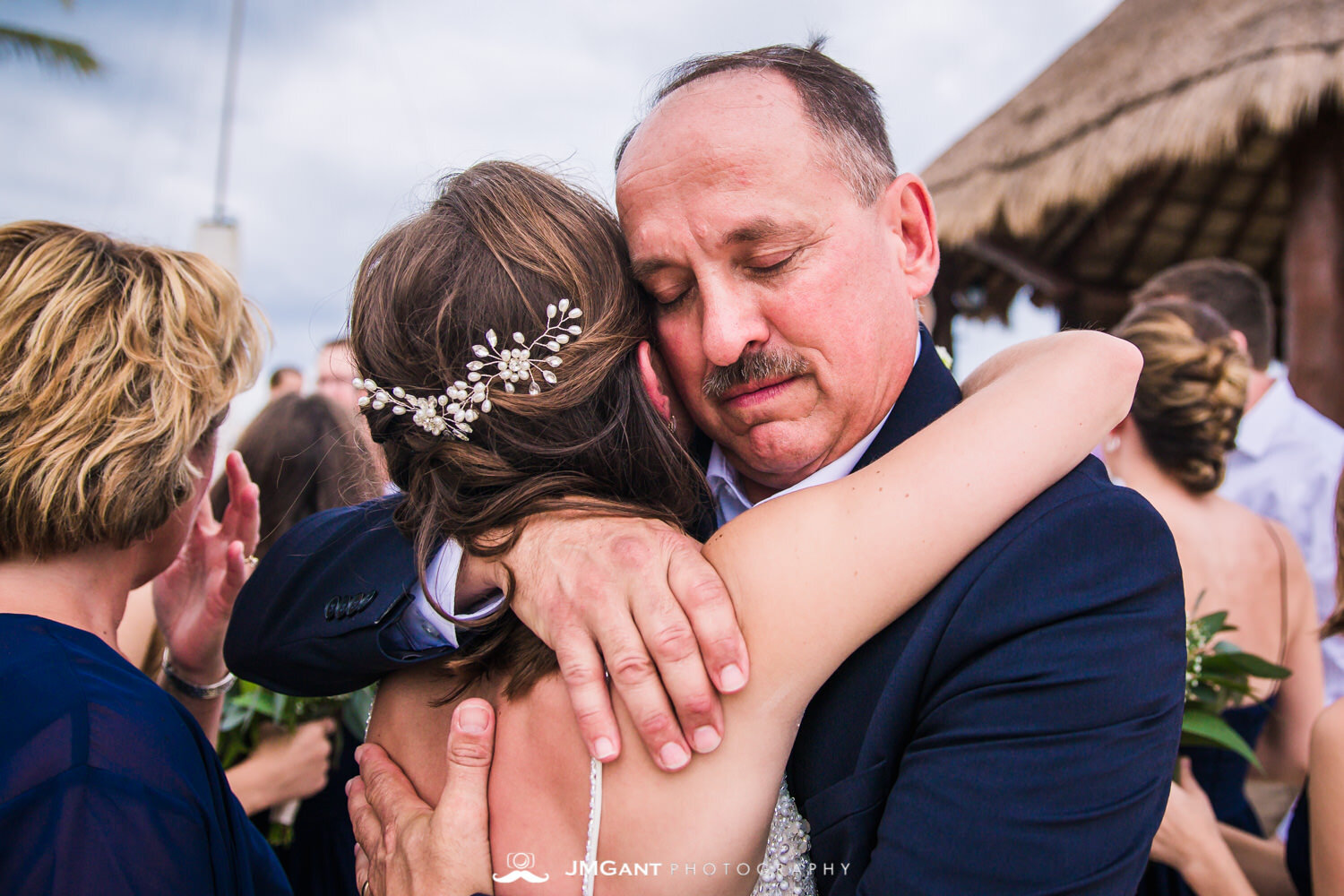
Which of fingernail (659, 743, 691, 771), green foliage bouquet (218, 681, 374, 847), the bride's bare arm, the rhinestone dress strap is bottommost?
green foliage bouquet (218, 681, 374, 847)

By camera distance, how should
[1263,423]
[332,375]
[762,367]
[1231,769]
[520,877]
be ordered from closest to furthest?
[520,877], [762,367], [1231,769], [1263,423], [332,375]

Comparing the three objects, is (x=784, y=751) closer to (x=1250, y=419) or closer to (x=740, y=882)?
(x=740, y=882)

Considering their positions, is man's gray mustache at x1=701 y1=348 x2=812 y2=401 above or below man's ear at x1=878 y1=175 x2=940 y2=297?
below

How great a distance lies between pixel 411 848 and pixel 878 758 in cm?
78

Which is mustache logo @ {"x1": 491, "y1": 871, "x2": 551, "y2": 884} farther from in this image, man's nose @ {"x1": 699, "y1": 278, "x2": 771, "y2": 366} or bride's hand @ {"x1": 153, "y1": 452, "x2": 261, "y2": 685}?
bride's hand @ {"x1": 153, "y1": 452, "x2": 261, "y2": 685}

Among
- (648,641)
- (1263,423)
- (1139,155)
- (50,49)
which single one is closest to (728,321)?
(648,641)

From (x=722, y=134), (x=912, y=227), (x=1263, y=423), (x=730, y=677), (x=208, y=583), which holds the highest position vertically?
(x=722, y=134)

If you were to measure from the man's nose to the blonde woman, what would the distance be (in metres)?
1.12

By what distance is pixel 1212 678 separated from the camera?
8.59 feet

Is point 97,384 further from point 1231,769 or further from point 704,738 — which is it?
Result: point 1231,769

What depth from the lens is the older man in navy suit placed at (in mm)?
1278

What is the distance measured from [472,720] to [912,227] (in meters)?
1.41

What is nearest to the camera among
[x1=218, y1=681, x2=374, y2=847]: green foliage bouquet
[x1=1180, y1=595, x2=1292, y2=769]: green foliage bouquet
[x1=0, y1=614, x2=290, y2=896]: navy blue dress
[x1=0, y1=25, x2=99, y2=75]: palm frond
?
[x1=0, y1=614, x2=290, y2=896]: navy blue dress

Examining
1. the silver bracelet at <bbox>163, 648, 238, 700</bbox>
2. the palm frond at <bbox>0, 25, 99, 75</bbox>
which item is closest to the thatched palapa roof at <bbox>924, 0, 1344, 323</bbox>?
the silver bracelet at <bbox>163, 648, 238, 700</bbox>
